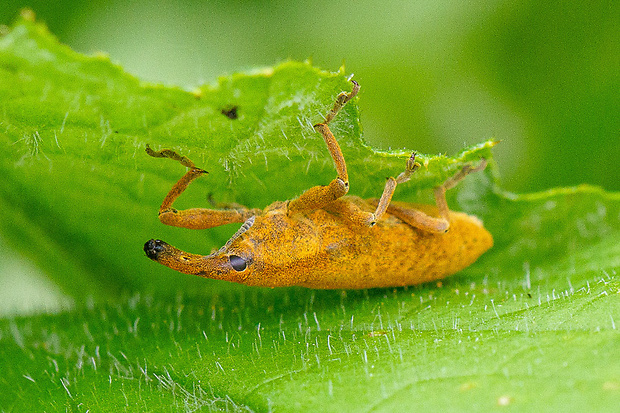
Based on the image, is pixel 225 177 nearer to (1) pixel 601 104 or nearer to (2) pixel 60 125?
(2) pixel 60 125

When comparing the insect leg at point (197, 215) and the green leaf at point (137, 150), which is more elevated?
the green leaf at point (137, 150)

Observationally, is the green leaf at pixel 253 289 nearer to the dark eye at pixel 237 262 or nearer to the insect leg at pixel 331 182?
the insect leg at pixel 331 182

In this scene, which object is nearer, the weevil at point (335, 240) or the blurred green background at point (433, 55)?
the weevil at point (335, 240)

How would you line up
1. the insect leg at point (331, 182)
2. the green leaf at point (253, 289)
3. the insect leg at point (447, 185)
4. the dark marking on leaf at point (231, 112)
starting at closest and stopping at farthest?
the green leaf at point (253, 289) < the dark marking on leaf at point (231, 112) < the insect leg at point (331, 182) < the insect leg at point (447, 185)

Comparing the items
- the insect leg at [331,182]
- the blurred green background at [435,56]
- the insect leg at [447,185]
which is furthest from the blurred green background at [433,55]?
the insect leg at [331,182]

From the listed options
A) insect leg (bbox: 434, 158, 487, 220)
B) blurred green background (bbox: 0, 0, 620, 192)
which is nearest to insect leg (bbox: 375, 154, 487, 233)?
insect leg (bbox: 434, 158, 487, 220)

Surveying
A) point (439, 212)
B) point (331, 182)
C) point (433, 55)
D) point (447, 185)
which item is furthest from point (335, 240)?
point (433, 55)

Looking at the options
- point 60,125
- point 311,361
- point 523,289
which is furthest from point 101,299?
point 523,289
